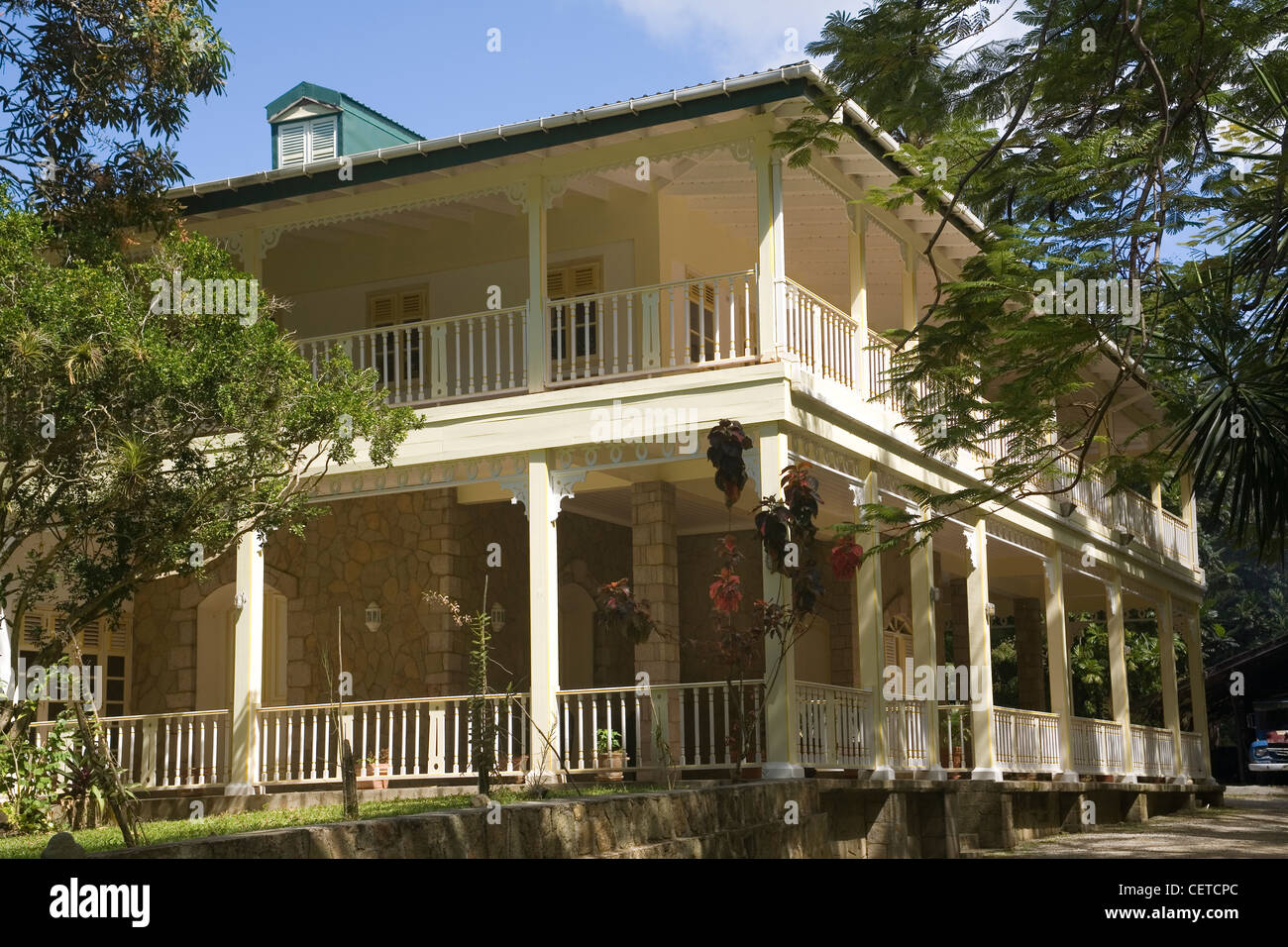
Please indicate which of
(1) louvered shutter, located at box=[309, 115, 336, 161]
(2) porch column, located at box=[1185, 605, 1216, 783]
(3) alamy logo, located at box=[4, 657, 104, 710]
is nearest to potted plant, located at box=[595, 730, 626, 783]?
(3) alamy logo, located at box=[4, 657, 104, 710]

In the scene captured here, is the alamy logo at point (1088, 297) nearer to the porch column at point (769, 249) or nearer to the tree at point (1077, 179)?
the tree at point (1077, 179)

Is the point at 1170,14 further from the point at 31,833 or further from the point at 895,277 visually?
the point at 31,833

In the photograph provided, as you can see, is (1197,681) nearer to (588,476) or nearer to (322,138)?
(588,476)

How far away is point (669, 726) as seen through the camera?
50.3 feet

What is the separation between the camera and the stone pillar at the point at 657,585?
596 inches

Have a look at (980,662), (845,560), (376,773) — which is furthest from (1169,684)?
(376,773)

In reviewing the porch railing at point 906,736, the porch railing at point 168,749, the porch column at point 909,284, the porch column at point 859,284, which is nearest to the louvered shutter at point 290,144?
the porch railing at point 168,749

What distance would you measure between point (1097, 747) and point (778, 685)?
8.53 m

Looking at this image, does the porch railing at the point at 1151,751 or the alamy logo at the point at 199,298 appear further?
the porch railing at the point at 1151,751

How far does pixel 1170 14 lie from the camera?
10039mm

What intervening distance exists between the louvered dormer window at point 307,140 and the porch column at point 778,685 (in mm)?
11638

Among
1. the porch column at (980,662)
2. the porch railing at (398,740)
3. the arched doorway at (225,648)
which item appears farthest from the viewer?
the arched doorway at (225,648)

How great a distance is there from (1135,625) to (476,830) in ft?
101

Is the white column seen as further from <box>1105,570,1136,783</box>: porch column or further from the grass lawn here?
<box>1105,570,1136,783</box>: porch column
